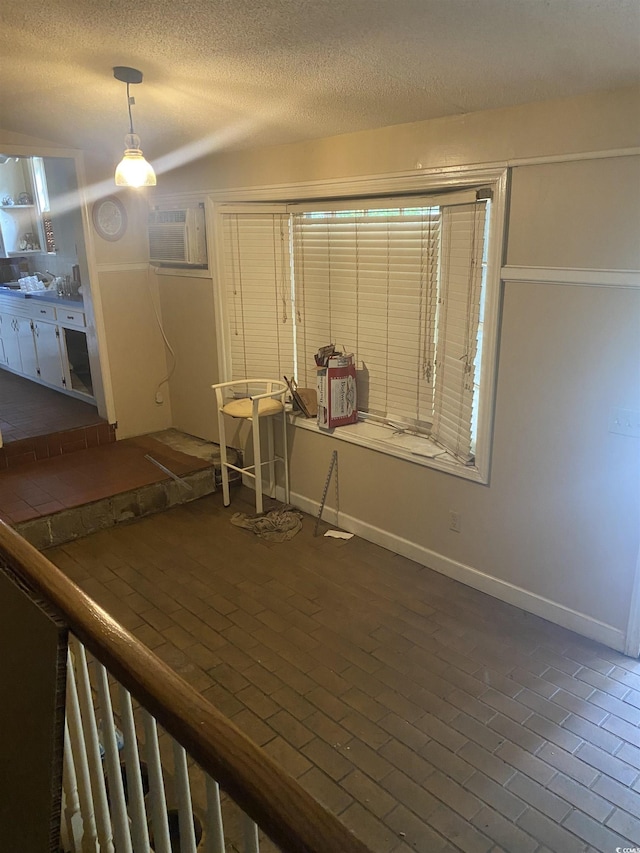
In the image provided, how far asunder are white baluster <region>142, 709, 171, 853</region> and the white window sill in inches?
98.3

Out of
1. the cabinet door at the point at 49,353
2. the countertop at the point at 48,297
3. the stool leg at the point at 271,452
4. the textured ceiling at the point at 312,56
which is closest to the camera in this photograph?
the textured ceiling at the point at 312,56

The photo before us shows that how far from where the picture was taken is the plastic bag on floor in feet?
13.4

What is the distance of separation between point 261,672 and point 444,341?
1.96m

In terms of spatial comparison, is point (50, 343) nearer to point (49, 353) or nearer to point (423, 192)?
point (49, 353)

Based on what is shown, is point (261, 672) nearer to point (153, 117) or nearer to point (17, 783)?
point (17, 783)

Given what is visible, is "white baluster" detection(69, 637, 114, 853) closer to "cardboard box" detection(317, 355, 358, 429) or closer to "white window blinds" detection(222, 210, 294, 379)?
"cardboard box" detection(317, 355, 358, 429)

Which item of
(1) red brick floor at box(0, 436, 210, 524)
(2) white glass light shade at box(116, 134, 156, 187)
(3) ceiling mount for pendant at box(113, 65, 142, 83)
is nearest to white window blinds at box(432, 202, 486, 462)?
(2) white glass light shade at box(116, 134, 156, 187)

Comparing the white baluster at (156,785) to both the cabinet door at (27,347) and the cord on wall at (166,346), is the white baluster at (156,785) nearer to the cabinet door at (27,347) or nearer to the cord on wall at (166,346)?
the cord on wall at (166,346)

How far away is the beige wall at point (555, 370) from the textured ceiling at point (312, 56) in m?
0.16

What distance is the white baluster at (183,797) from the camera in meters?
0.97

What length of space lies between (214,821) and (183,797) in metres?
0.10

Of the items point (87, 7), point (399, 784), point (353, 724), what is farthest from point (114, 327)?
point (399, 784)

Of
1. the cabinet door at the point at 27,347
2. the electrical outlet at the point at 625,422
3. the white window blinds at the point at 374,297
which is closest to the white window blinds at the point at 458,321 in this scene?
the white window blinds at the point at 374,297

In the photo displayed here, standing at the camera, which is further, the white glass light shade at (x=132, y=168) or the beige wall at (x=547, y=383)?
the white glass light shade at (x=132, y=168)
